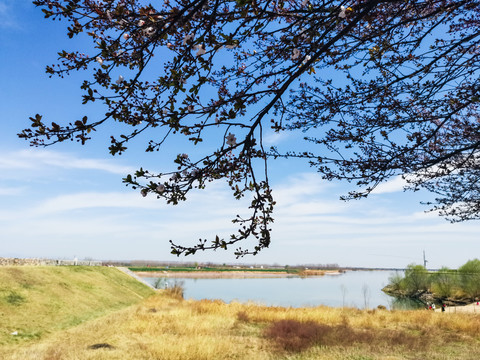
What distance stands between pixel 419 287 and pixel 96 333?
49.0m

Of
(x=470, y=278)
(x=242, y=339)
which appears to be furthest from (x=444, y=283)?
(x=242, y=339)

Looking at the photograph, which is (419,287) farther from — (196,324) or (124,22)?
(124,22)

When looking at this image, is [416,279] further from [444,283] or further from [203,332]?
[203,332]

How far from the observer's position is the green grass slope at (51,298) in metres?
13.1

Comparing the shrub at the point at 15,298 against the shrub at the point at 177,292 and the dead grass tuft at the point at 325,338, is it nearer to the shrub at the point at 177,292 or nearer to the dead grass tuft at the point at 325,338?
the dead grass tuft at the point at 325,338

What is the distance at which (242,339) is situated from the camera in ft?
37.7

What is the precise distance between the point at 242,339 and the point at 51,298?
11521mm

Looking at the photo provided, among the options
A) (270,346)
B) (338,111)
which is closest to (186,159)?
(338,111)

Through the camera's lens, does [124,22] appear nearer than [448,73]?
Yes

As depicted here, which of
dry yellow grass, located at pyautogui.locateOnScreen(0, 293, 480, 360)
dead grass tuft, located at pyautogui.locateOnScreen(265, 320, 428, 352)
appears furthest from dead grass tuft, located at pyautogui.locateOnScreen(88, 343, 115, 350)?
dead grass tuft, located at pyautogui.locateOnScreen(265, 320, 428, 352)

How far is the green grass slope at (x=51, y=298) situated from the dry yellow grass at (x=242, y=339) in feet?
3.56

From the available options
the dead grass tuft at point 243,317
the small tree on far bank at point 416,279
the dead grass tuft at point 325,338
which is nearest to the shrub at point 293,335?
the dead grass tuft at point 325,338

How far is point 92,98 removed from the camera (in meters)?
3.03

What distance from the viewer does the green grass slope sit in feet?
43.1
